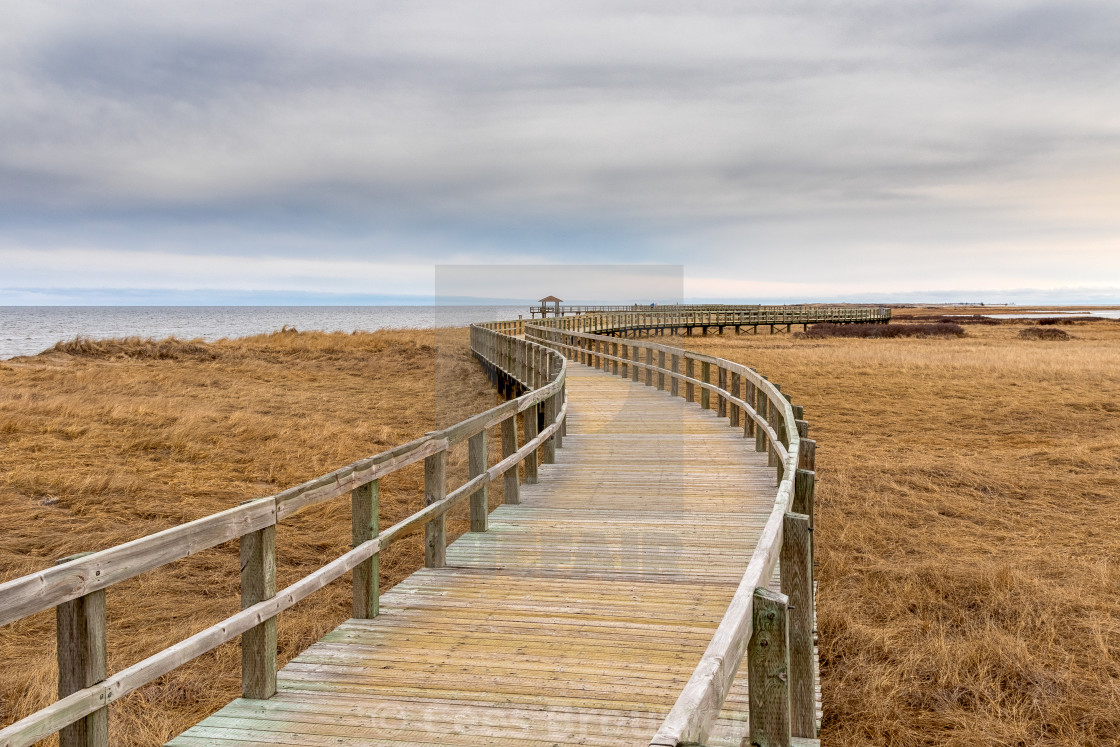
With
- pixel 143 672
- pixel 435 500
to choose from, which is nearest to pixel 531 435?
pixel 435 500

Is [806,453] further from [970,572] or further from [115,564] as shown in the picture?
[115,564]

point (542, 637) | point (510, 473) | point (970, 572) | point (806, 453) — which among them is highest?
point (806, 453)

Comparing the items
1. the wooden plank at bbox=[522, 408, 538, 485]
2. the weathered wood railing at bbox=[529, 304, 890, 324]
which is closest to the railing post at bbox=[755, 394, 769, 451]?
the wooden plank at bbox=[522, 408, 538, 485]

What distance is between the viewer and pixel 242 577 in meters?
3.75

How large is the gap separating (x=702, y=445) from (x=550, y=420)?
2.22 m

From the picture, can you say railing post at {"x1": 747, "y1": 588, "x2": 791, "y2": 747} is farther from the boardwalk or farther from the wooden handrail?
the boardwalk

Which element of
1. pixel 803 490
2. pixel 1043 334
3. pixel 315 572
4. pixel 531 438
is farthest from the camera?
pixel 1043 334

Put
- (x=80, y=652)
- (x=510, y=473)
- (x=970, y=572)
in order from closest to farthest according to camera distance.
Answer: (x=80, y=652) → (x=970, y=572) → (x=510, y=473)

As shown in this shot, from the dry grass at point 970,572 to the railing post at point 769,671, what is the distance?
9.02ft

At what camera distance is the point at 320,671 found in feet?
14.1

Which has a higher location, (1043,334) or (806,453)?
(1043,334)

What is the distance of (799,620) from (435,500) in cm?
308

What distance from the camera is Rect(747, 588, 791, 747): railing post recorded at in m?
2.61

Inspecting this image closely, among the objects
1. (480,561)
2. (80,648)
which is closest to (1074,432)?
(480,561)
